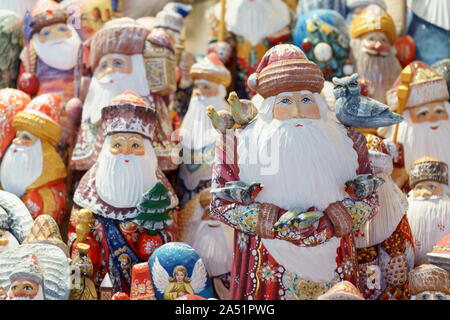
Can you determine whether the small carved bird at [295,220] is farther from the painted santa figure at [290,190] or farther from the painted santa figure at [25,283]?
the painted santa figure at [25,283]

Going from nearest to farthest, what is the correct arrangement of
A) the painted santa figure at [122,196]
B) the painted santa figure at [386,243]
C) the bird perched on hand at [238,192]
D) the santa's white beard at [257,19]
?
the bird perched on hand at [238,192] → the painted santa figure at [386,243] → the painted santa figure at [122,196] → the santa's white beard at [257,19]

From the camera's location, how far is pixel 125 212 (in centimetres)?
389

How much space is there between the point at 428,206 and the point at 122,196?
1.74 m

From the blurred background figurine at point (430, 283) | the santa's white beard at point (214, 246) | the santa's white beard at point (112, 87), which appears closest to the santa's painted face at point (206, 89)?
the santa's white beard at point (112, 87)

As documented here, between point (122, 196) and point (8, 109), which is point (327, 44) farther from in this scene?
point (8, 109)

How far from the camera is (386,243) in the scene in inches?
149

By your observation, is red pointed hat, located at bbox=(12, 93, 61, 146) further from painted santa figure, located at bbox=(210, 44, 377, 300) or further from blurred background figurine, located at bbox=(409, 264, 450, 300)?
blurred background figurine, located at bbox=(409, 264, 450, 300)

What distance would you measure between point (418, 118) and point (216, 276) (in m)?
1.71

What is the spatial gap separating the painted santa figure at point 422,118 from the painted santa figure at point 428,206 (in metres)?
0.41

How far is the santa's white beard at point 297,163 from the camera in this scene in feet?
10.5

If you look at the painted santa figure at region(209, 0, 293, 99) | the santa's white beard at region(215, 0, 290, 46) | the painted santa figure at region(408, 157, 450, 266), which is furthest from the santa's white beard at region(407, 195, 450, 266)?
the santa's white beard at region(215, 0, 290, 46)
